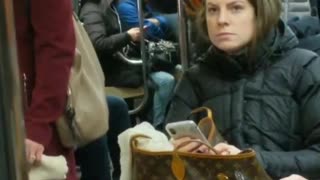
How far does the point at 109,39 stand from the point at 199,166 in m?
2.86

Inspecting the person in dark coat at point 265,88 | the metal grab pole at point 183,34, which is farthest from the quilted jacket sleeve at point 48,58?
the metal grab pole at point 183,34

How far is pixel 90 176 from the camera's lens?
289 cm

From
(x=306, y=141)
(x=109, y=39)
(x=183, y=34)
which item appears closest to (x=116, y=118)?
(x=183, y=34)

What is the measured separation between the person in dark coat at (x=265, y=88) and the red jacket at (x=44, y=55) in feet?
1.58

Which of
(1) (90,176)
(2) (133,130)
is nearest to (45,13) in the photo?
(2) (133,130)

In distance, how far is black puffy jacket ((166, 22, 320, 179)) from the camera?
1.74 m

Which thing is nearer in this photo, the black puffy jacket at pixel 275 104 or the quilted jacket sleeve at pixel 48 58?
the quilted jacket sleeve at pixel 48 58

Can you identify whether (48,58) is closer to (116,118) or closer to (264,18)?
(264,18)

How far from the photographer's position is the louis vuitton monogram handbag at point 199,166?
58.5 inches

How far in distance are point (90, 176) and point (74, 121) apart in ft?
4.45

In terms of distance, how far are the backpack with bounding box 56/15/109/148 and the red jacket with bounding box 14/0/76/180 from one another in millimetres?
61

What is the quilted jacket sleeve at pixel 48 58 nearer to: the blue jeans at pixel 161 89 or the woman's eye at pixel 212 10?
the woman's eye at pixel 212 10

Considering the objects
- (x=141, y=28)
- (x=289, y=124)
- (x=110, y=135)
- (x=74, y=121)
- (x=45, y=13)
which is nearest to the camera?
(x=45, y=13)

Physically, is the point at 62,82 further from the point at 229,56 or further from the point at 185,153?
the point at 229,56
